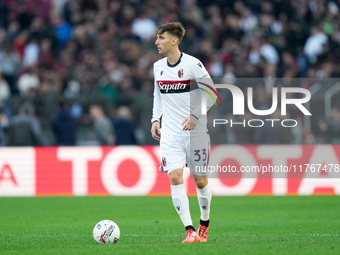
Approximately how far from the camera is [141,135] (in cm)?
1741

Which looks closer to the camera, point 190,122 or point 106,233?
point 190,122

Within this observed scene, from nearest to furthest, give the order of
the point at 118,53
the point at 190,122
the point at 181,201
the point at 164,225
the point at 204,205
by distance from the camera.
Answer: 1. the point at 190,122
2. the point at 181,201
3. the point at 204,205
4. the point at 164,225
5. the point at 118,53

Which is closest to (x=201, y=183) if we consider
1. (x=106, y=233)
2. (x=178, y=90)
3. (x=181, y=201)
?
(x=181, y=201)

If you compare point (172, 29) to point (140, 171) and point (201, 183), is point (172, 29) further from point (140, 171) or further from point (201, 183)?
point (140, 171)

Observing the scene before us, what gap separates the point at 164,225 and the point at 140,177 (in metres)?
4.91

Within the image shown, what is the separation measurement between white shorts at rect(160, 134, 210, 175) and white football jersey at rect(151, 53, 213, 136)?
0.26 ft

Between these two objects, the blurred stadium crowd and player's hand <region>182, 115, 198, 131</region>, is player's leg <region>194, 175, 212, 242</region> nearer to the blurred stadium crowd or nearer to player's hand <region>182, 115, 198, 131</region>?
player's hand <region>182, 115, 198, 131</region>

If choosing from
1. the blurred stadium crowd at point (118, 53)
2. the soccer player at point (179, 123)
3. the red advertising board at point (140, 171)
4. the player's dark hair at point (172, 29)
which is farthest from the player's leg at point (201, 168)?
the blurred stadium crowd at point (118, 53)

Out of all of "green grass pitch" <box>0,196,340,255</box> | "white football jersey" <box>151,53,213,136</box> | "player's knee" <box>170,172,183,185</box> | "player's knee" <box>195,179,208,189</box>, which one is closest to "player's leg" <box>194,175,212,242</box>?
"player's knee" <box>195,179,208,189</box>

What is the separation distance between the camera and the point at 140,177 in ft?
52.1

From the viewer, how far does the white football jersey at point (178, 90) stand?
340 inches

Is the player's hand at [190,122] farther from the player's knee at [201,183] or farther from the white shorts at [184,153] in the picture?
the player's knee at [201,183]

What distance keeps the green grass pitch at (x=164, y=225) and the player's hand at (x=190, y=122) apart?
125 cm

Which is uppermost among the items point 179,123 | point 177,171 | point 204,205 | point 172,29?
point 172,29
